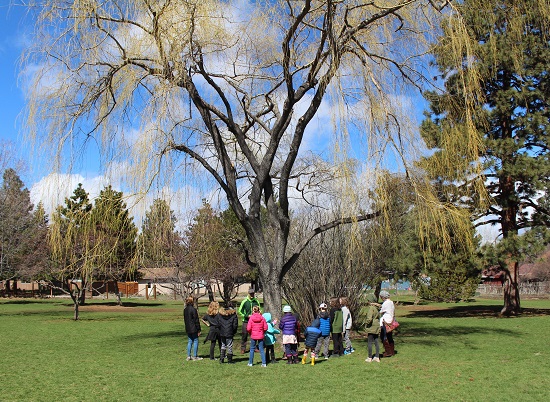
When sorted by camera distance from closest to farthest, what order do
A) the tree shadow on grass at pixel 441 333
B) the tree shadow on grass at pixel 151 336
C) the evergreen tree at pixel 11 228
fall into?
the tree shadow on grass at pixel 441 333, the tree shadow on grass at pixel 151 336, the evergreen tree at pixel 11 228

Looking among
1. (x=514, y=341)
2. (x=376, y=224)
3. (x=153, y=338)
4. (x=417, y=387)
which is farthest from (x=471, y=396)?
(x=153, y=338)

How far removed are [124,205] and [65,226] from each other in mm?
1798

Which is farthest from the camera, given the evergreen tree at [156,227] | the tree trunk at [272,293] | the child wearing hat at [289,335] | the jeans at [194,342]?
the tree trunk at [272,293]

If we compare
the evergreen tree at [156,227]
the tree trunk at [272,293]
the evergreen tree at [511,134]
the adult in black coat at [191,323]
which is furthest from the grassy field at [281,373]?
the evergreen tree at [511,134]

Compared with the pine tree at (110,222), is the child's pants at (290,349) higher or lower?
lower

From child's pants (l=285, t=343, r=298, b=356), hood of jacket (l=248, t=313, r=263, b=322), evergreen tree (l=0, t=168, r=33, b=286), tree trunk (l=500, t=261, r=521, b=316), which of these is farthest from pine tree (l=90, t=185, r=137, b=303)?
evergreen tree (l=0, t=168, r=33, b=286)

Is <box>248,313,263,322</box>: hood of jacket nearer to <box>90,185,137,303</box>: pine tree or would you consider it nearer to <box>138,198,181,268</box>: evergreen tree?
<box>138,198,181,268</box>: evergreen tree

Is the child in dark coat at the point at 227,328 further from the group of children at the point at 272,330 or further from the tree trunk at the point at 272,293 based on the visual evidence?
the tree trunk at the point at 272,293

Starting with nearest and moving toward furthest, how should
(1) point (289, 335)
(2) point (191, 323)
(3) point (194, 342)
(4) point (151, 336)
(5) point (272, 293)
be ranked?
1. (1) point (289, 335)
2. (2) point (191, 323)
3. (3) point (194, 342)
4. (5) point (272, 293)
5. (4) point (151, 336)

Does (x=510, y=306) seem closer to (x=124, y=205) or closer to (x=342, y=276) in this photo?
(x=342, y=276)

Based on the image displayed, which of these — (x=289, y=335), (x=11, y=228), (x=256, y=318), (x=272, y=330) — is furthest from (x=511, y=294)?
(x=11, y=228)

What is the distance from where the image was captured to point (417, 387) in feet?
26.5

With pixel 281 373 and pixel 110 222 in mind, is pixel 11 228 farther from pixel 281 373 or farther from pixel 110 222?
pixel 281 373

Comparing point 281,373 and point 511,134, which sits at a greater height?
point 511,134
